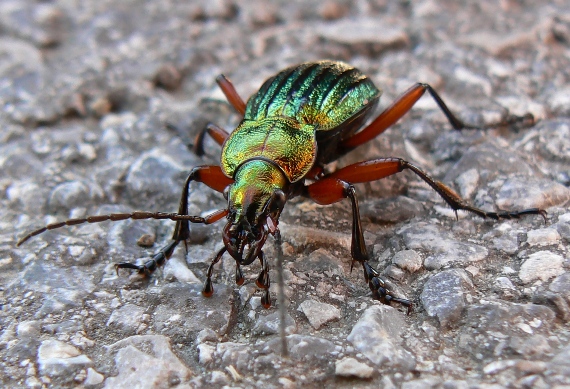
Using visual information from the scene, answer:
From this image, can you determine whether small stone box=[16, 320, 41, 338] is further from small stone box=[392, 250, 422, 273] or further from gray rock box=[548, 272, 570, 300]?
gray rock box=[548, 272, 570, 300]

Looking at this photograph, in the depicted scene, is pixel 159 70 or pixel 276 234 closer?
pixel 276 234

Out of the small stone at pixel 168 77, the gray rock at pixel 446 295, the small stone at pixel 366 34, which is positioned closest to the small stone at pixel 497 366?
the gray rock at pixel 446 295

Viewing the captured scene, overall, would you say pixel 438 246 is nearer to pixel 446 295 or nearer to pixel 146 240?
pixel 446 295

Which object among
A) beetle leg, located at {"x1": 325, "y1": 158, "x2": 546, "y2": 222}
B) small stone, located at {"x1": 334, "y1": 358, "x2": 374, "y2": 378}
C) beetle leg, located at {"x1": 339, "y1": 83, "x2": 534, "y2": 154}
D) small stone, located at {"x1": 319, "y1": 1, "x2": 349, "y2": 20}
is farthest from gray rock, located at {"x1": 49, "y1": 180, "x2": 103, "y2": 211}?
small stone, located at {"x1": 319, "y1": 1, "x2": 349, "y2": 20}

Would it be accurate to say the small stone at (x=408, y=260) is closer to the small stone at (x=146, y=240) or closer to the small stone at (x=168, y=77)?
the small stone at (x=146, y=240)

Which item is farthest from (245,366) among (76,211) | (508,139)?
(508,139)

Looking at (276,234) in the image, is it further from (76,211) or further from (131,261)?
(76,211)
